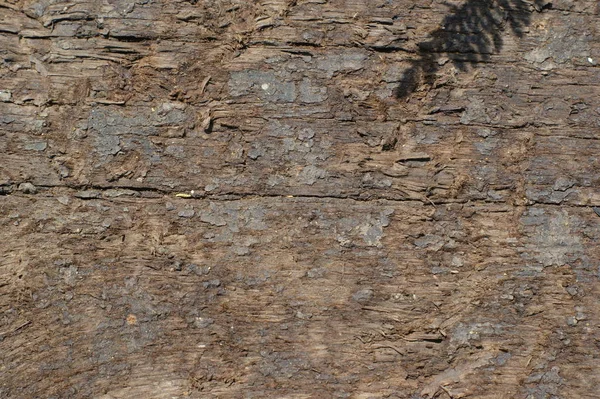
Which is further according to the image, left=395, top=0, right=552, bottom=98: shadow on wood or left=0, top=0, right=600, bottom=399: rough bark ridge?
left=395, top=0, right=552, bottom=98: shadow on wood

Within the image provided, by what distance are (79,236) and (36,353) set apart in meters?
0.61

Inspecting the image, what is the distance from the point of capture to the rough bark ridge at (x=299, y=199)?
10.1 feet

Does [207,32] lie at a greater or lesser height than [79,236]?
greater

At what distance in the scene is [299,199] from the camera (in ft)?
10.4

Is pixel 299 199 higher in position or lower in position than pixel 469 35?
lower

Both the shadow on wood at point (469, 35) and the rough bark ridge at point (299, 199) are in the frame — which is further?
the shadow on wood at point (469, 35)

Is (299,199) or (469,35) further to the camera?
(469,35)

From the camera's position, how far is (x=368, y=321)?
10.2 ft

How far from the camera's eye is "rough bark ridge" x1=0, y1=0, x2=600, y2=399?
3074mm

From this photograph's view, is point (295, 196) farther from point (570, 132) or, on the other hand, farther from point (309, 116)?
point (570, 132)

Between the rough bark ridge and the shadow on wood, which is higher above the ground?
the shadow on wood

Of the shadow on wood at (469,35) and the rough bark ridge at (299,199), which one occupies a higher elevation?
the shadow on wood at (469,35)

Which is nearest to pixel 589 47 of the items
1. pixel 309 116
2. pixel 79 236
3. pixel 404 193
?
pixel 404 193

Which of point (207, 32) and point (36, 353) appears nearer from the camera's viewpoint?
point (36, 353)
